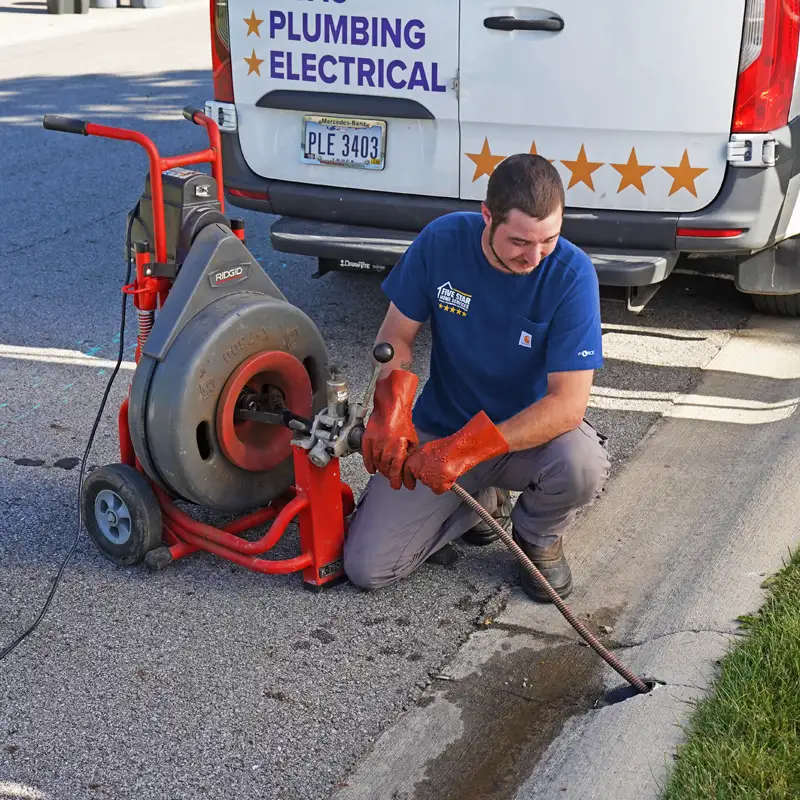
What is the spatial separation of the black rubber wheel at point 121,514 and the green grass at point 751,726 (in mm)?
1635

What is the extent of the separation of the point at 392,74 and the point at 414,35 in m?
0.18

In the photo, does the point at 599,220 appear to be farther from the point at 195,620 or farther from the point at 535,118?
the point at 195,620

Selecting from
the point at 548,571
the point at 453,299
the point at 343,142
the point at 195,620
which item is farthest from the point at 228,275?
the point at 343,142

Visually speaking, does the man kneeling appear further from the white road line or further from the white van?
the white road line

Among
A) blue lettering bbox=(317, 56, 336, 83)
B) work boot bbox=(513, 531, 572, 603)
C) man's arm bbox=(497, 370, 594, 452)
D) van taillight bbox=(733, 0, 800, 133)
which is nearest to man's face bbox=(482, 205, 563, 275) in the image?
man's arm bbox=(497, 370, 594, 452)

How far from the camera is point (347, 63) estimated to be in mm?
4625

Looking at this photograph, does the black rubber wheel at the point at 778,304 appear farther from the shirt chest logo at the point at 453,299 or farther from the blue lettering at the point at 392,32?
the shirt chest logo at the point at 453,299

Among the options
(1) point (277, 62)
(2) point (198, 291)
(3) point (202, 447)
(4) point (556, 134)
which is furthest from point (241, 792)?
(1) point (277, 62)

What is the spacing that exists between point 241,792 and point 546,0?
9.82 ft

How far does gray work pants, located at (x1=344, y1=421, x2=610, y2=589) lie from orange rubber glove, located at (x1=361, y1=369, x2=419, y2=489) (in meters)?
0.34

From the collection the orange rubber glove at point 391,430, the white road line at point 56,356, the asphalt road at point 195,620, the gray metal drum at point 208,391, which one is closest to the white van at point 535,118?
the asphalt road at point 195,620

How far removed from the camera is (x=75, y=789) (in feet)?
8.83

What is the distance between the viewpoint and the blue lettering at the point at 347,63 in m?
4.61

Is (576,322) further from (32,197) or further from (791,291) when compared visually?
(32,197)
